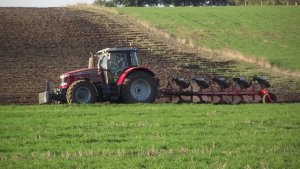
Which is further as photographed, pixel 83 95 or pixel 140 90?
pixel 140 90

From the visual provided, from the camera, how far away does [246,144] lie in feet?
37.7

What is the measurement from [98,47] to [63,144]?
22681mm

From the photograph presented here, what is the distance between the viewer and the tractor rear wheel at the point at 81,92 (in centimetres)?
2039

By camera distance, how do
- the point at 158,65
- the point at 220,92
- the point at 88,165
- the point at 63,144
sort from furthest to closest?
the point at 158,65 → the point at 220,92 → the point at 63,144 → the point at 88,165

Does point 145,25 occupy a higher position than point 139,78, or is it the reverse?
point 145,25

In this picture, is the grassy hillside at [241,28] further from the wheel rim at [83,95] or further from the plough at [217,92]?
the wheel rim at [83,95]

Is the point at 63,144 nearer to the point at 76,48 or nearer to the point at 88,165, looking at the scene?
the point at 88,165

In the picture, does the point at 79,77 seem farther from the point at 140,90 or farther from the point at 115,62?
the point at 140,90

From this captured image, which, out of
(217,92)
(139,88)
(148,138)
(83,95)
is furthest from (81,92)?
(148,138)

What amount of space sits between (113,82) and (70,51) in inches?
469

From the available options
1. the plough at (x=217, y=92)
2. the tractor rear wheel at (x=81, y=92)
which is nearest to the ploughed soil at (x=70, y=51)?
the plough at (x=217, y=92)

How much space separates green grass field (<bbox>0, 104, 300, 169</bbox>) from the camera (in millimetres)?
9742

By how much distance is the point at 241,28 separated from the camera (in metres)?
49.7

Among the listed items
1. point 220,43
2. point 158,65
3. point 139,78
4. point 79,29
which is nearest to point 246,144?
point 139,78
